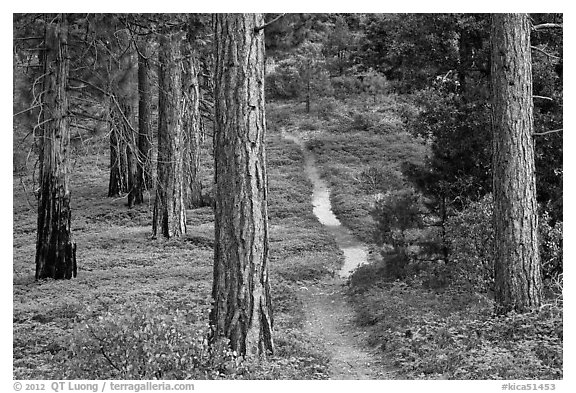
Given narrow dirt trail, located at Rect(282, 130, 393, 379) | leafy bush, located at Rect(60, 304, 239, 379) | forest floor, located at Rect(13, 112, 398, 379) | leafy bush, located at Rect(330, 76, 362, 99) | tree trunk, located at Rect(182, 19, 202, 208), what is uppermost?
leafy bush, located at Rect(330, 76, 362, 99)

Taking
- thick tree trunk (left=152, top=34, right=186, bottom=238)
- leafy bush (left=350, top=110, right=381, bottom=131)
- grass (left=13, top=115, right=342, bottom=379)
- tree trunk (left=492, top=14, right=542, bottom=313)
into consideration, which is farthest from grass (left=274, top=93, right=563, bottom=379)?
leafy bush (left=350, top=110, right=381, bottom=131)

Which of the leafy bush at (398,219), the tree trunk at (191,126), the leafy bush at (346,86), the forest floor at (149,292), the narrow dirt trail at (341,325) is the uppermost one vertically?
the leafy bush at (346,86)

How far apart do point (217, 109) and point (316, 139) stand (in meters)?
27.4

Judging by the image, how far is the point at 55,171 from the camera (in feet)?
41.7

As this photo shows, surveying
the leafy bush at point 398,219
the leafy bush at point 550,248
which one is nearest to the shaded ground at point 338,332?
the leafy bush at point 398,219

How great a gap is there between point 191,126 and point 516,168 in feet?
43.0

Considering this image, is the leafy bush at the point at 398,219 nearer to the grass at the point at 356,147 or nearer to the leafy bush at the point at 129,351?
the leafy bush at the point at 129,351

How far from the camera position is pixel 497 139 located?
30.3 feet

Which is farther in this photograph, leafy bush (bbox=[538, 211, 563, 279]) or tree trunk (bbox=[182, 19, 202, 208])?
tree trunk (bbox=[182, 19, 202, 208])

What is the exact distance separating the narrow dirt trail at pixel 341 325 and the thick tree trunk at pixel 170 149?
172 inches

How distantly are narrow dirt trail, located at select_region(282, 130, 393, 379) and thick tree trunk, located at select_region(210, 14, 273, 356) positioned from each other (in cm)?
152

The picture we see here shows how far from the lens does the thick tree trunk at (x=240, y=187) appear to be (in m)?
7.11

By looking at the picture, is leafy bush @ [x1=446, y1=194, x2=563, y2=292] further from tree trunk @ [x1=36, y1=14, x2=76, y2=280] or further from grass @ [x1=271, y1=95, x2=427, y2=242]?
grass @ [x1=271, y1=95, x2=427, y2=242]

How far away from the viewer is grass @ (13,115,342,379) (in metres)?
6.81
